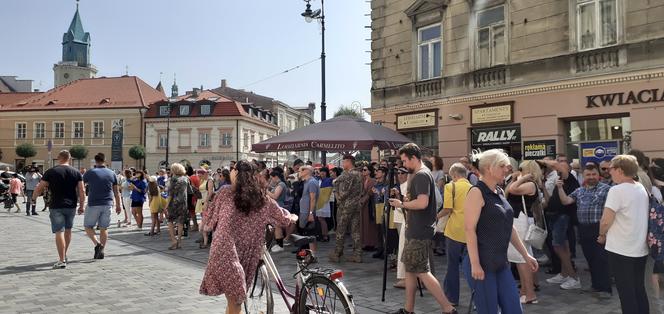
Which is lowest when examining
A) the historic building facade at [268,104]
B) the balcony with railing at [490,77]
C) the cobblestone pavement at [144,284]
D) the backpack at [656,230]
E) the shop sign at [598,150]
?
the cobblestone pavement at [144,284]

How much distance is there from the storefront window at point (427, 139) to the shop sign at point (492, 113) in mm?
1893

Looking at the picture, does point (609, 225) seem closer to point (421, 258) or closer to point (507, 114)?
point (421, 258)

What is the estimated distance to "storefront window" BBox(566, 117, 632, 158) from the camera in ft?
43.4

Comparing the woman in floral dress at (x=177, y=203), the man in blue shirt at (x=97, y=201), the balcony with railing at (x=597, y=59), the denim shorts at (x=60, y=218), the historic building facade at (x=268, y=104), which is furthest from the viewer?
the historic building facade at (x=268, y=104)

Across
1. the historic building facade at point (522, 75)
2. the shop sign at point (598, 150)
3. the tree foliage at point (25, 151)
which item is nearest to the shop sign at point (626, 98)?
the historic building facade at point (522, 75)

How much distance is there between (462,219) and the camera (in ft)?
20.2

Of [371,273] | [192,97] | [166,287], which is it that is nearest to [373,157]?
[371,273]

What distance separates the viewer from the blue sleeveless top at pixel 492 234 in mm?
4137

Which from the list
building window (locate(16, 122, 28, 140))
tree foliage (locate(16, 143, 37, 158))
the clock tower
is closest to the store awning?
tree foliage (locate(16, 143, 37, 158))

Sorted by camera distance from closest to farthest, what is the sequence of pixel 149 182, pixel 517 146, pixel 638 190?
pixel 638 190
pixel 149 182
pixel 517 146

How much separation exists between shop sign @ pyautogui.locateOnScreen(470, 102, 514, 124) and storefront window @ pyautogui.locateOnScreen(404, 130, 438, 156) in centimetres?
189

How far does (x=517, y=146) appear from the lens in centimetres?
1534

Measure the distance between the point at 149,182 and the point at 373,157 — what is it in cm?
905

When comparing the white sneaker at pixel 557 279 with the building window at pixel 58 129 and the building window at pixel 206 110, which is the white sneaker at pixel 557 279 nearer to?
the building window at pixel 206 110
